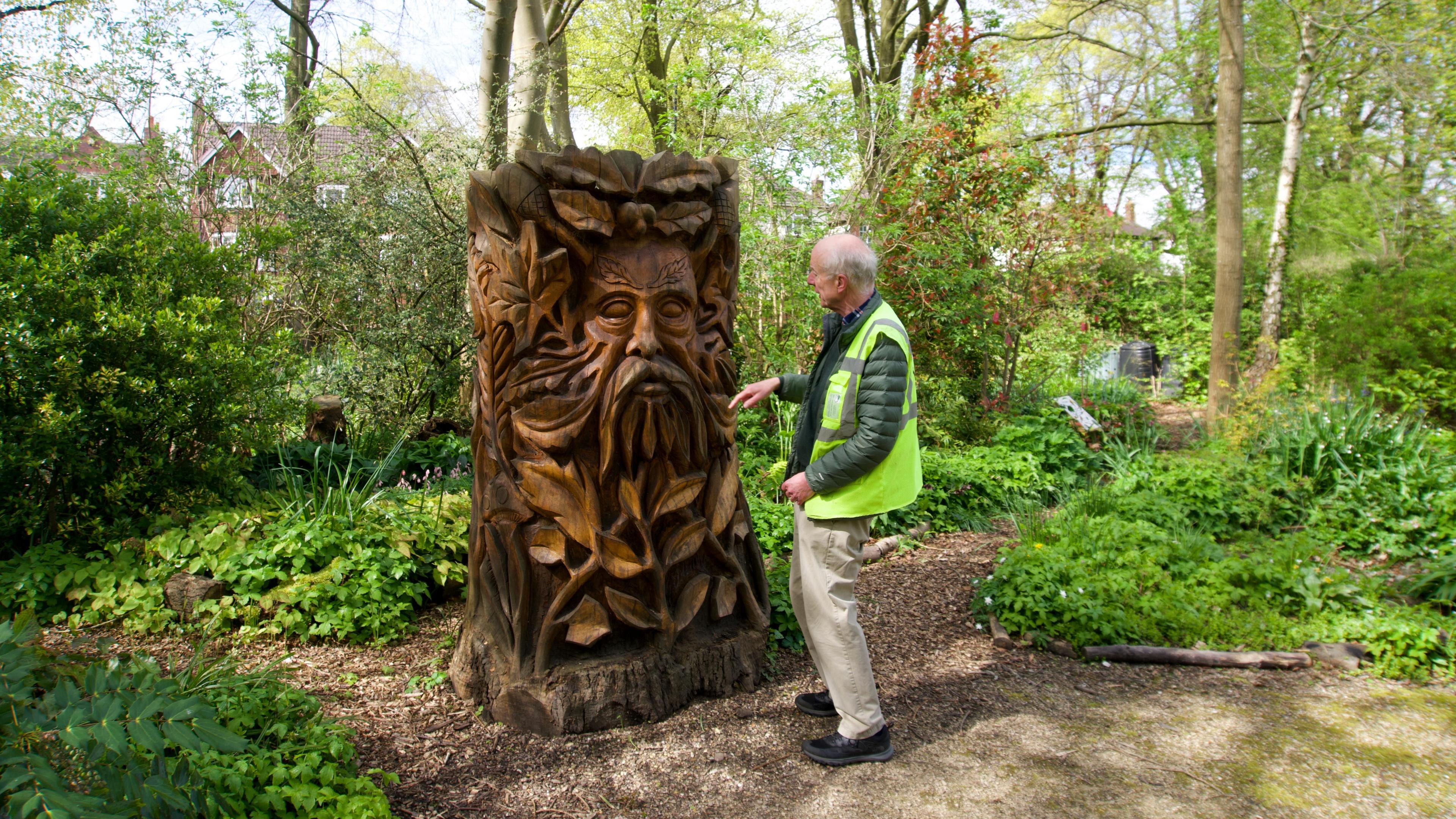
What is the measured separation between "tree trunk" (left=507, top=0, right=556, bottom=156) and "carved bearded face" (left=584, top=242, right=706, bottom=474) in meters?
4.61

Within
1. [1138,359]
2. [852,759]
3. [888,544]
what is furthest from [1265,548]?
[1138,359]

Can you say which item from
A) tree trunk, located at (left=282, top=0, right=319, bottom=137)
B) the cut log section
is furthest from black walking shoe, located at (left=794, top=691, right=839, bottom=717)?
tree trunk, located at (left=282, top=0, right=319, bottom=137)

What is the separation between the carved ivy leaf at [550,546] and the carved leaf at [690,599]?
509 mm

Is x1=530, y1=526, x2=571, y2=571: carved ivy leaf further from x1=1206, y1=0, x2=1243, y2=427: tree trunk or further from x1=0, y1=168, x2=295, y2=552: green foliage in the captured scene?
x1=1206, y1=0, x2=1243, y2=427: tree trunk

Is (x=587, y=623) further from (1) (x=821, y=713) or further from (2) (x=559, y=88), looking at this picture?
(2) (x=559, y=88)

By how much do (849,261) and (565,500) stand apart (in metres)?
1.41

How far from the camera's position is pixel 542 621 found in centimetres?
323

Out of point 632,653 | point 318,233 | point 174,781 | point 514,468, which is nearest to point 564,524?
point 514,468

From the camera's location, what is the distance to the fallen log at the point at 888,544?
5.48 meters

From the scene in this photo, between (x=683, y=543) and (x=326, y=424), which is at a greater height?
(x=326, y=424)

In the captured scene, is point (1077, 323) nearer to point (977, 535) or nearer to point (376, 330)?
point (977, 535)

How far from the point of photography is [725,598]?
11.5ft

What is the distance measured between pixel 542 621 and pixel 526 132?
19.1 feet

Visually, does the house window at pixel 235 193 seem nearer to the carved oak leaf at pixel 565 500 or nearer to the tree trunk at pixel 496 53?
the tree trunk at pixel 496 53
